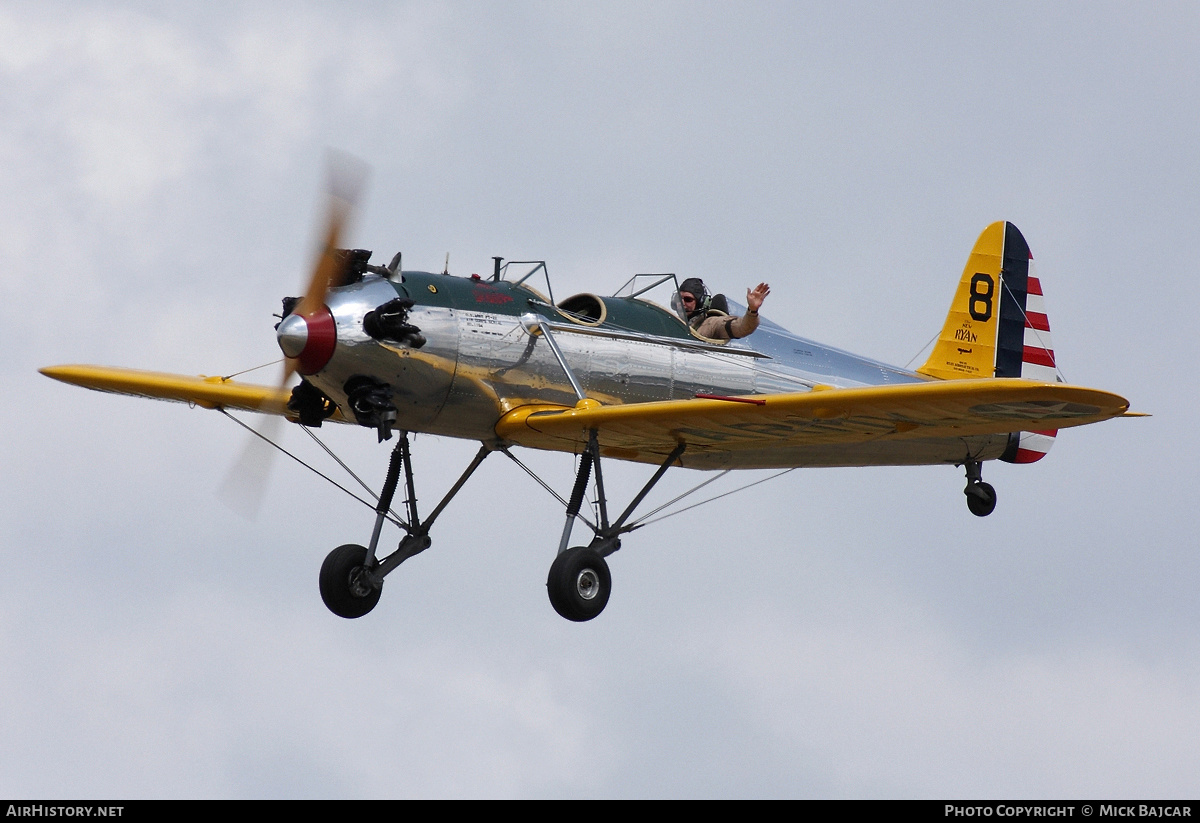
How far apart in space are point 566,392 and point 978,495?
572 centimetres

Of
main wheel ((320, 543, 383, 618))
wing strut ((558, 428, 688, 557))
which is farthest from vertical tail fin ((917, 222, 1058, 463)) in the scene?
main wheel ((320, 543, 383, 618))

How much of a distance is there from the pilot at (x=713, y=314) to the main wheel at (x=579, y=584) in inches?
119

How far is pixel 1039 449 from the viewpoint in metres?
19.7

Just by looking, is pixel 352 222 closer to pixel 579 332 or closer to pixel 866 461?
pixel 579 332

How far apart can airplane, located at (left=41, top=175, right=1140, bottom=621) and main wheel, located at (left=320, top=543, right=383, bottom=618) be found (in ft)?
0.06

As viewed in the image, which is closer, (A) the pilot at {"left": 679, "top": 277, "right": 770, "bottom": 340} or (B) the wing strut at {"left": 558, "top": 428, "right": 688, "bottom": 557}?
(B) the wing strut at {"left": 558, "top": 428, "right": 688, "bottom": 557}

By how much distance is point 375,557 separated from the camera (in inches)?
647

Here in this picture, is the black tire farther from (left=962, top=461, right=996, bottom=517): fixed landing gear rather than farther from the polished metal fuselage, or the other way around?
the polished metal fuselage

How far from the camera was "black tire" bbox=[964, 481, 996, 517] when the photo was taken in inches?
768

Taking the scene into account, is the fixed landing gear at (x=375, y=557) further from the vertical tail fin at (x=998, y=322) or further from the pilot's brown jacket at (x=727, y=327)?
the vertical tail fin at (x=998, y=322)

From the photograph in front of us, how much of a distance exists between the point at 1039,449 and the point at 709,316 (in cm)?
456

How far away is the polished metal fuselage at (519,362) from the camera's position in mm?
15141

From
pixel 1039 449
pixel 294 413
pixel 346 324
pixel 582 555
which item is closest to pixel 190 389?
pixel 294 413

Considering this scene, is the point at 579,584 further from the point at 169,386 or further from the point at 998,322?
the point at 998,322
